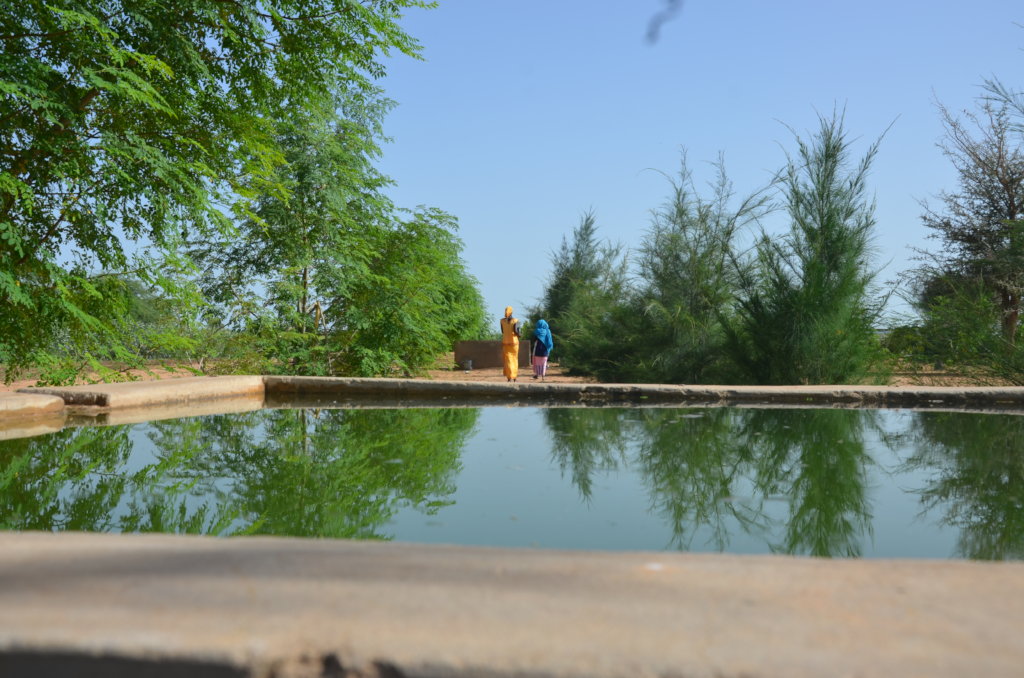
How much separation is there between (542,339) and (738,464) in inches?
361

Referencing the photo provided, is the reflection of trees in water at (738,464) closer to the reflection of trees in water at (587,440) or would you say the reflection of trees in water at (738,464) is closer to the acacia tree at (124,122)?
the reflection of trees in water at (587,440)

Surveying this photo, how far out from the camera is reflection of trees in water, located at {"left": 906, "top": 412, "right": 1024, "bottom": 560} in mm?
2979

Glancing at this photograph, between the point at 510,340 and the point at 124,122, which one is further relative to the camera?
the point at 510,340

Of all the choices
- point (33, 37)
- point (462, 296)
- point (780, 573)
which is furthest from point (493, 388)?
point (462, 296)

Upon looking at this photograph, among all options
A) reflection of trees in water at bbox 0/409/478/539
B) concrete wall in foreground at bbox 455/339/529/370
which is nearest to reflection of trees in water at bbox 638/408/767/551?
reflection of trees in water at bbox 0/409/478/539

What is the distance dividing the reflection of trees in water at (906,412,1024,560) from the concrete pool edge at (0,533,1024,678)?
109 cm

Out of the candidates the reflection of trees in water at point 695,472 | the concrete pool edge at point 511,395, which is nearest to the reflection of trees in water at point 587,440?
the reflection of trees in water at point 695,472

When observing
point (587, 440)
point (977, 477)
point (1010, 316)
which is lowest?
point (977, 477)

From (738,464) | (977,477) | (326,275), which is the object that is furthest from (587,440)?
(326,275)

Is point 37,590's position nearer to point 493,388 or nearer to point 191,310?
point 493,388

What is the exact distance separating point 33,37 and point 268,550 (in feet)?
27.3

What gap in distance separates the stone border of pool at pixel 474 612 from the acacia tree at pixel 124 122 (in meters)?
6.50

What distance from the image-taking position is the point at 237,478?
407cm

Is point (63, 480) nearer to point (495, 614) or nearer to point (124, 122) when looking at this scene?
point (495, 614)
